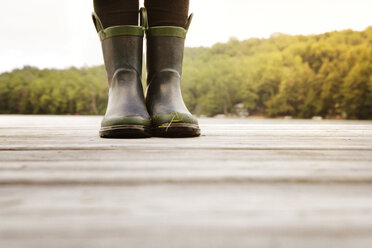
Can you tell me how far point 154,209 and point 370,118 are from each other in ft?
32.6

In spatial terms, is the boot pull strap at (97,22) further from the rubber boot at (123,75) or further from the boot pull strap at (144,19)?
the boot pull strap at (144,19)

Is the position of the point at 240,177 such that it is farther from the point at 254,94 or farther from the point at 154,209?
the point at 254,94

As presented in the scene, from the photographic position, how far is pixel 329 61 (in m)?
10.6

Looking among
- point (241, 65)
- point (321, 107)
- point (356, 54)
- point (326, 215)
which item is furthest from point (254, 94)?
point (326, 215)

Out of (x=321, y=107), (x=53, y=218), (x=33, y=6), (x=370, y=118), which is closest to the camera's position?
(x=53, y=218)

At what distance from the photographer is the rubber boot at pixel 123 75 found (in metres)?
0.81

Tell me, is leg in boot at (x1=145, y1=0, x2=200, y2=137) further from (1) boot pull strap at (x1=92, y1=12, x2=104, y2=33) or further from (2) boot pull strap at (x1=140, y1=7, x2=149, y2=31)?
(1) boot pull strap at (x1=92, y1=12, x2=104, y2=33)

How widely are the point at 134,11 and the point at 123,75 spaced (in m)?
0.20

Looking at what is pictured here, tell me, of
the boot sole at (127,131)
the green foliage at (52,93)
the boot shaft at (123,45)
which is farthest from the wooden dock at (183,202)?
the green foliage at (52,93)

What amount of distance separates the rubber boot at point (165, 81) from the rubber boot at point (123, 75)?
0.03 metres

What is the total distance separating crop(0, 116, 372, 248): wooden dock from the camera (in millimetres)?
206

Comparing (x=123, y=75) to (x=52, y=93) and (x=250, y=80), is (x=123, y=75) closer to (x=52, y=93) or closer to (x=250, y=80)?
(x=250, y=80)

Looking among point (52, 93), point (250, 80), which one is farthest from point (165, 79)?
point (52, 93)

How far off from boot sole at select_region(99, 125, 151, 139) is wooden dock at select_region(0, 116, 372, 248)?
0.31 metres
